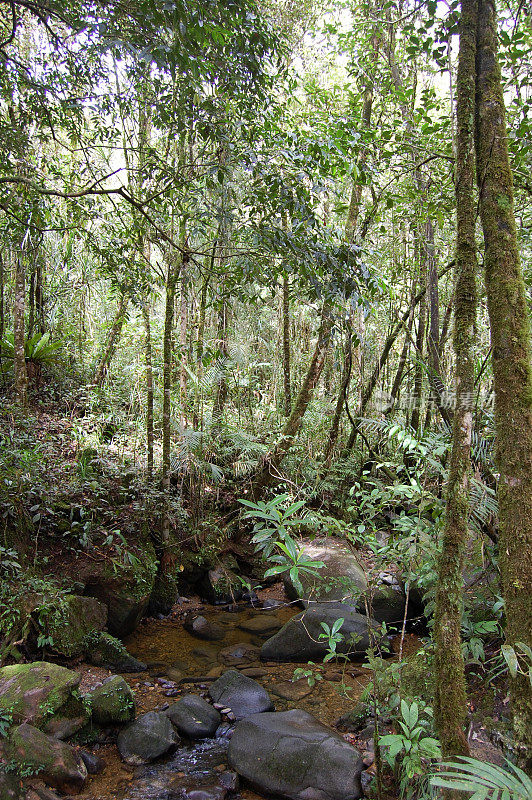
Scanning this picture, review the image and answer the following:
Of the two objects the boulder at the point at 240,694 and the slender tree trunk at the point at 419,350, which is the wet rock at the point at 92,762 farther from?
the slender tree trunk at the point at 419,350

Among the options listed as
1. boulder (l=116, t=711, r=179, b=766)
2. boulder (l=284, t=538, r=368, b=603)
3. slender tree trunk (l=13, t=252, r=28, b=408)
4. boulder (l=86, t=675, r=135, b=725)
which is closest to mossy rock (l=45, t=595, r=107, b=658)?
boulder (l=86, t=675, r=135, b=725)

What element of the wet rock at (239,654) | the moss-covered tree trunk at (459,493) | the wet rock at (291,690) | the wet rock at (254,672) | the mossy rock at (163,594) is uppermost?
the moss-covered tree trunk at (459,493)

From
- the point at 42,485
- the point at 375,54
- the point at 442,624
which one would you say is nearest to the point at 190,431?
the point at 42,485

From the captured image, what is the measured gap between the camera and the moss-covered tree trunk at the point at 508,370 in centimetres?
197

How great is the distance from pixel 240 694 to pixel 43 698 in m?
1.53

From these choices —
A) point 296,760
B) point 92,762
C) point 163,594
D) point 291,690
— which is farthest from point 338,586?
point 92,762

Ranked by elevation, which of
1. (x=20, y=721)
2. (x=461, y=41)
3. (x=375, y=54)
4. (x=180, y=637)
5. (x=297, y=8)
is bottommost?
(x=180, y=637)

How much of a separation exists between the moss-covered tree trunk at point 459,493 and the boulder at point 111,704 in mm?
2547

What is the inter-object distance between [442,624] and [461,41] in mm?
2648

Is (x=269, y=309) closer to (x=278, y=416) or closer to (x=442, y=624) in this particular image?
(x=278, y=416)

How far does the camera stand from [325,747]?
10.3ft

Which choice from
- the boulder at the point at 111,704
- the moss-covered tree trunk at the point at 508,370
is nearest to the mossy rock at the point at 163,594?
the boulder at the point at 111,704

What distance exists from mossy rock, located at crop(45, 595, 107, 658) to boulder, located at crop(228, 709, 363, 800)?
5.59 ft

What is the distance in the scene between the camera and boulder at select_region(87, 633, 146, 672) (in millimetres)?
4473
